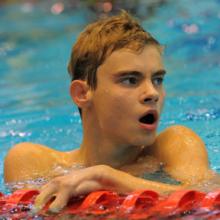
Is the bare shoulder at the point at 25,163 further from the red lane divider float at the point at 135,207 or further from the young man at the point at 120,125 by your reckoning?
the red lane divider float at the point at 135,207

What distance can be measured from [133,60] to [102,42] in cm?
18

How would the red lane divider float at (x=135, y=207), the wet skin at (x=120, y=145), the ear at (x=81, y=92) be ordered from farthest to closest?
the ear at (x=81, y=92)
the wet skin at (x=120, y=145)
the red lane divider float at (x=135, y=207)

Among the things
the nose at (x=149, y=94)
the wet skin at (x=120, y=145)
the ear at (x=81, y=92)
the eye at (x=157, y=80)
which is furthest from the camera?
the ear at (x=81, y=92)

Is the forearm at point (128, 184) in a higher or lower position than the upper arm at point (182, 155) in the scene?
lower

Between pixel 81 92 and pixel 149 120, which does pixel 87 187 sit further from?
pixel 81 92

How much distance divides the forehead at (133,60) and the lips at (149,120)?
0.19 metres

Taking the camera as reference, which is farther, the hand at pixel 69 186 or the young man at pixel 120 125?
the young man at pixel 120 125

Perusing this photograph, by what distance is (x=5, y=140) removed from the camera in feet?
15.8

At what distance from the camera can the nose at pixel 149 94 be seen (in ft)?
8.91

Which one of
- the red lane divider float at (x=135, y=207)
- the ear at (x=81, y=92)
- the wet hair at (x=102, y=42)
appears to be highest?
the wet hair at (x=102, y=42)

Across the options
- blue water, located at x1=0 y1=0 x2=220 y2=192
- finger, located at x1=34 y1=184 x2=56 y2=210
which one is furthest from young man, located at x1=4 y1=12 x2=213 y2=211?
blue water, located at x1=0 y1=0 x2=220 y2=192

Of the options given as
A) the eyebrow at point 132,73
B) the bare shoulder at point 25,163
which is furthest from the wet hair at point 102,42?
the bare shoulder at point 25,163

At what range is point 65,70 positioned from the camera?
6836mm

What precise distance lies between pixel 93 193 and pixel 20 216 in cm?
28
